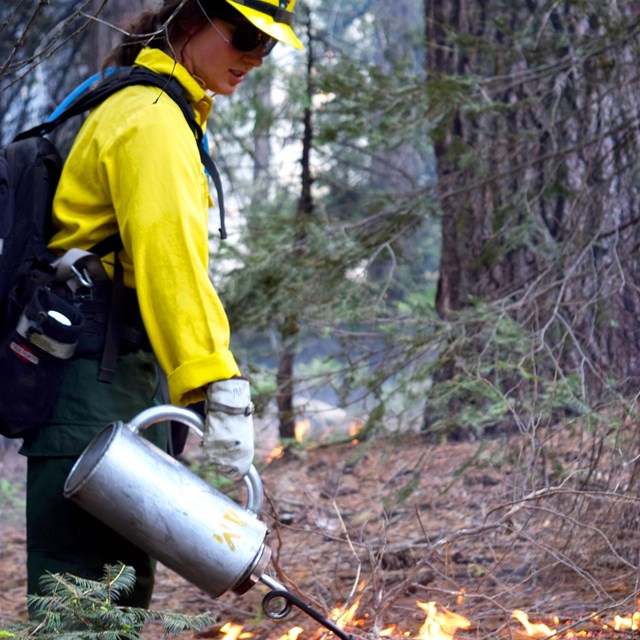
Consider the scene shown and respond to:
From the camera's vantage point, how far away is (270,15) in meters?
2.74

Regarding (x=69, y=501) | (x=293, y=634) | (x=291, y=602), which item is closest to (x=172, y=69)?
(x=69, y=501)

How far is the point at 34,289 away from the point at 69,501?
617 mm

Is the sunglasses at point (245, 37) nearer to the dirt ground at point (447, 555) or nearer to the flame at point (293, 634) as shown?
the dirt ground at point (447, 555)

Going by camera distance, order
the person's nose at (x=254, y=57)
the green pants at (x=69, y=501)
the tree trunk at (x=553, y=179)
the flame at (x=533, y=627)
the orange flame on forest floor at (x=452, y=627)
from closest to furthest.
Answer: the green pants at (x=69, y=501) < the person's nose at (x=254, y=57) < the orange flame on forest floor at (x=452, y=627) < the flame at (x=533, y=627) < the tree trunk at (x=553, y=179)

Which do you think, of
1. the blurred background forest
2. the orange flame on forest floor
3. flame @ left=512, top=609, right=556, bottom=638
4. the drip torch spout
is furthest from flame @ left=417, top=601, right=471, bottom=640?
the blurred background forest

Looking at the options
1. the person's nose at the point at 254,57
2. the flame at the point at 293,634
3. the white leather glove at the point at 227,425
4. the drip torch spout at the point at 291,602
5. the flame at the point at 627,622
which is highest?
the person's nose at the point at 254,57

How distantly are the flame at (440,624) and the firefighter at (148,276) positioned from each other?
37.8 inches

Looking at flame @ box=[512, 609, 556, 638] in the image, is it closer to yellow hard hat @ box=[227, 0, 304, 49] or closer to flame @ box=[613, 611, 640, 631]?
flame @ box=[613, 611, 640, 631]

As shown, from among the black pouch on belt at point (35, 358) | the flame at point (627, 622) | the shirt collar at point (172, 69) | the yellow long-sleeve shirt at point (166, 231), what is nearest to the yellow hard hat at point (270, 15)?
the shirt collar at point (172, 69)

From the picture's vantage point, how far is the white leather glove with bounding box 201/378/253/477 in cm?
240

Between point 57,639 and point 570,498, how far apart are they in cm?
263

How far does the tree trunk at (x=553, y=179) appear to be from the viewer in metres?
4.84

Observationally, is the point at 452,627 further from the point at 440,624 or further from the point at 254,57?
the point at 254,57

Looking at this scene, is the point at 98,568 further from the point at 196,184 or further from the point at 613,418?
the point at 613,418
